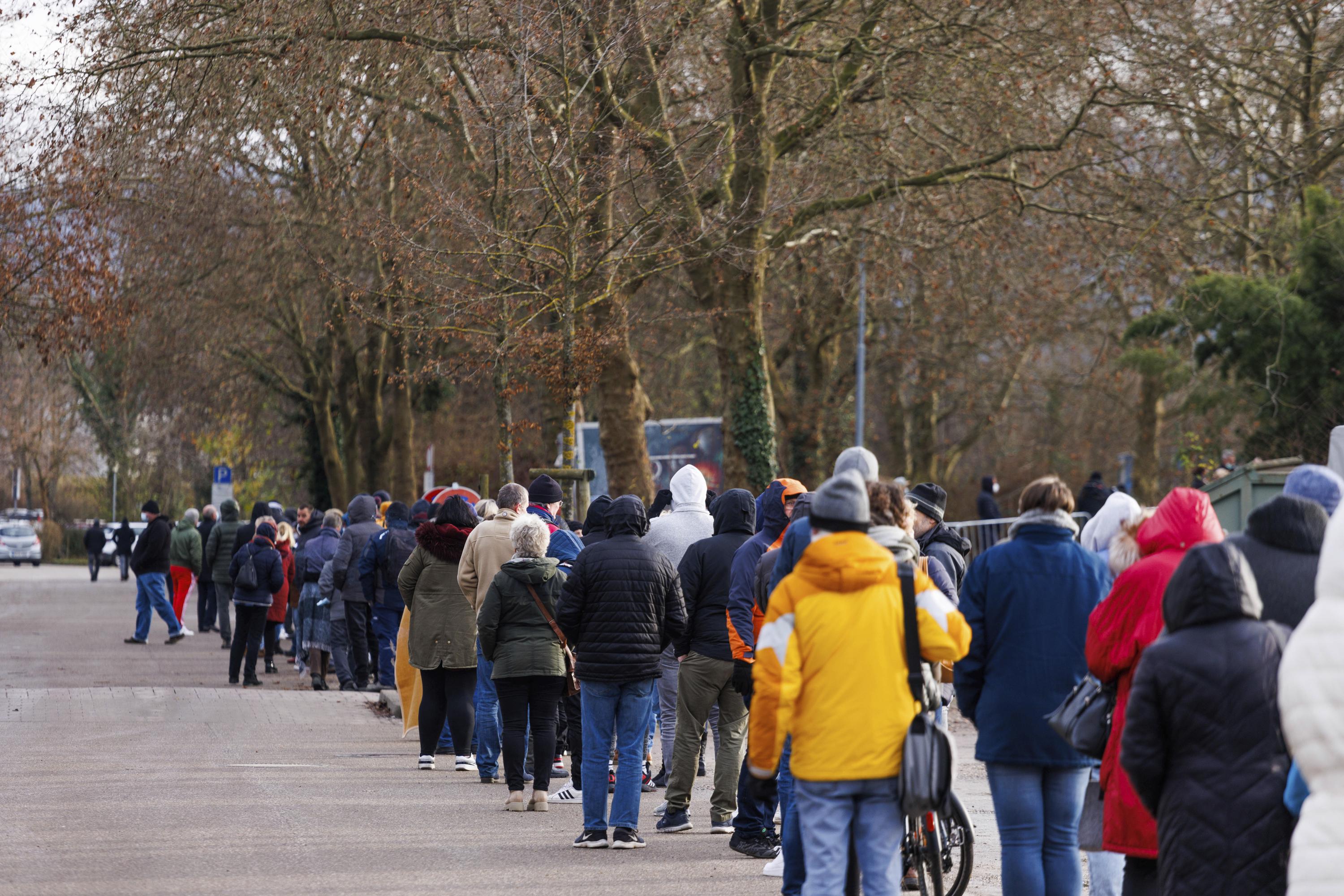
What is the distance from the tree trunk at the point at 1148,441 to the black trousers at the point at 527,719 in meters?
25.2

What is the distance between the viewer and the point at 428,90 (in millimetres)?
20312

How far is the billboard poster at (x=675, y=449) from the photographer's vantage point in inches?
871

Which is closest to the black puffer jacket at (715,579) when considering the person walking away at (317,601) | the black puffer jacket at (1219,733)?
the black puffer jacket at (1219,733)

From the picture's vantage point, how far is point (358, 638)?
1650cm

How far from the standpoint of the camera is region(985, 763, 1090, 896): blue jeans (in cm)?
600

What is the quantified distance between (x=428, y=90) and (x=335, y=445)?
15729mm

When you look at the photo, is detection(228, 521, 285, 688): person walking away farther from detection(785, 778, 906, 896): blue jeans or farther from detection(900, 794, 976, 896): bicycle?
detection(785, 778, 906, 896): blue jeans

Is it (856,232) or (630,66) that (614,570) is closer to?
(630,66)

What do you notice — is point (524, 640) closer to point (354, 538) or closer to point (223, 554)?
point (354, 538)

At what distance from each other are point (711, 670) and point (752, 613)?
0.79 m

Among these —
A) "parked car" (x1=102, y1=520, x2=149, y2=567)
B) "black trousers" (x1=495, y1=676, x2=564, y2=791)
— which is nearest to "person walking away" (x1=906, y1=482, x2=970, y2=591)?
"black trousers" (x1=495, y1=676, x2=564, y2=791)

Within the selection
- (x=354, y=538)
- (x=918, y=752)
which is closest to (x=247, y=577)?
(x=354, y=538)

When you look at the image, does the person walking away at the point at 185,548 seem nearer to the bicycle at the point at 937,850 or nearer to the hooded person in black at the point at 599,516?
the hooded person in black at the point at 599,516

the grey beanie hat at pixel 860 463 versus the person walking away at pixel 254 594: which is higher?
the grey beanie hat at pixel 860 463
